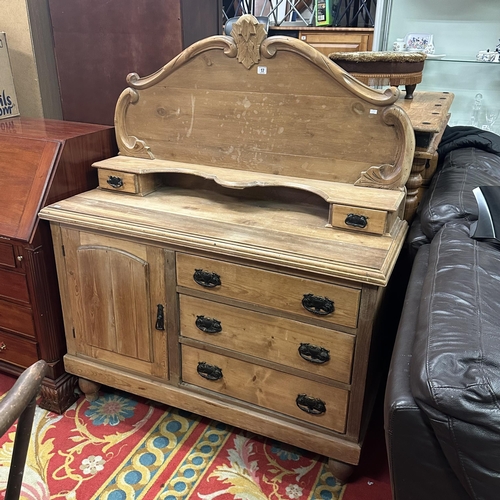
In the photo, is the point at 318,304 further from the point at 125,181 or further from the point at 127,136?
the point at 127,136

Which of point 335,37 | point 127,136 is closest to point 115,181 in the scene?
point 127,136

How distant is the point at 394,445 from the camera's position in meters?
0.99

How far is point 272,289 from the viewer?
1.47 meters

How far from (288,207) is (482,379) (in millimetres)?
964

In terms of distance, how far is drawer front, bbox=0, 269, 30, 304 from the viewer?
178 centimetres

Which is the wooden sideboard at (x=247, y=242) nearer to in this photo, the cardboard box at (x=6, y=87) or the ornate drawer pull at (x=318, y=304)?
the ornate drawer pull at (x=318, y=304)

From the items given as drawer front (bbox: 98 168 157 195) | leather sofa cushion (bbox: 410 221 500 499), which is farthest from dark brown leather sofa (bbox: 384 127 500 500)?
drawer front (bbox: 98 168 157 195)

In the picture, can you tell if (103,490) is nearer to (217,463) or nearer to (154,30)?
(217,463)

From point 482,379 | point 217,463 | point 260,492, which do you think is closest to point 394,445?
point 482,379

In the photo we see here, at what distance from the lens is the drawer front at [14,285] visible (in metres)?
1.78

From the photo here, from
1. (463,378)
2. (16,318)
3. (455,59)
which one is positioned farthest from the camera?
(455,59)

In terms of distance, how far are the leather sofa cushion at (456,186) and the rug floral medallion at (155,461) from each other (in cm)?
88

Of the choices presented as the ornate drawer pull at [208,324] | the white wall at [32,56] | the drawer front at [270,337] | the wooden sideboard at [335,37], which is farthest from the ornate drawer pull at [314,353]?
the wooden sideboard at [335,37]

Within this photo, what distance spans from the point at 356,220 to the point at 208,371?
0.68 meters
